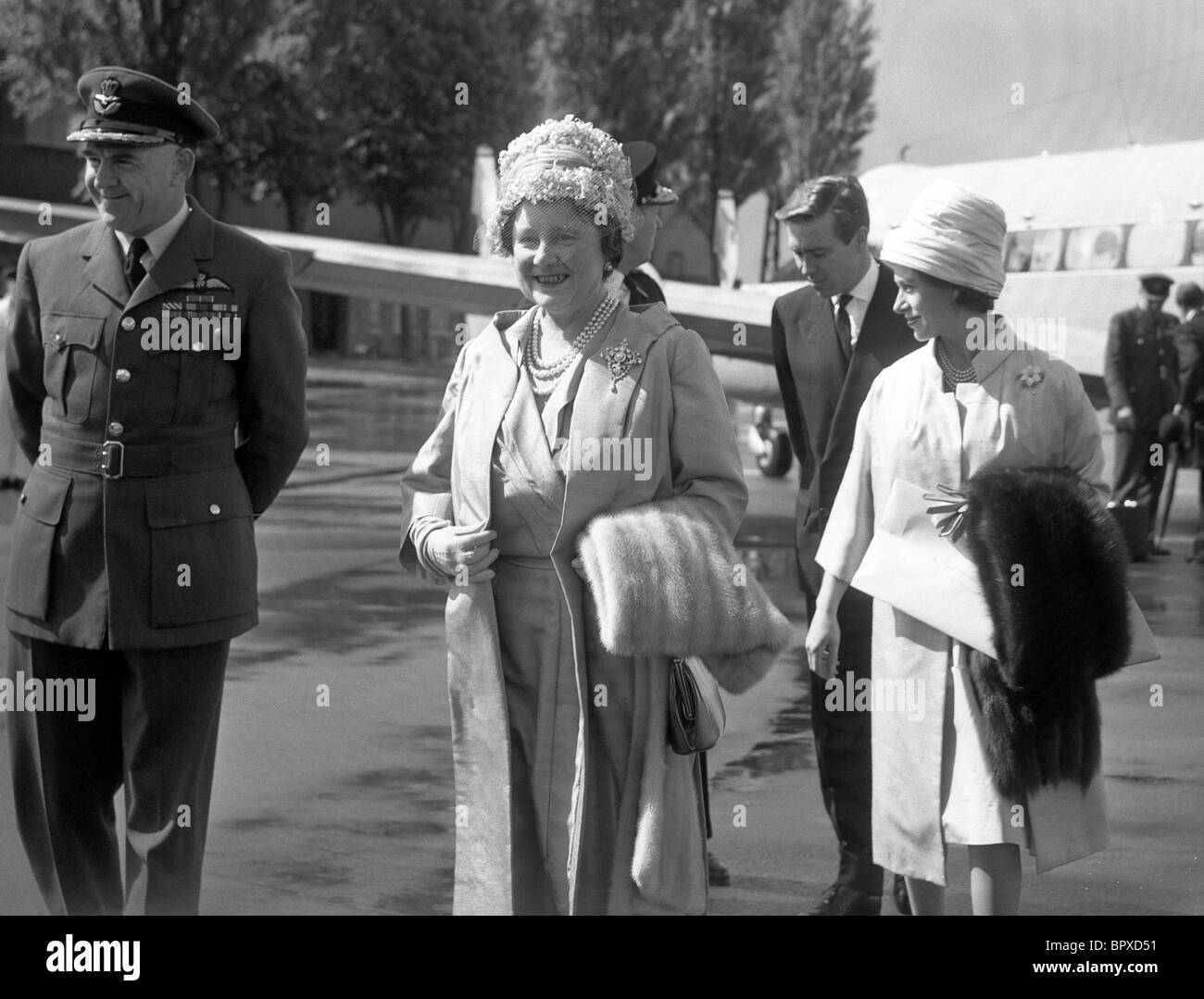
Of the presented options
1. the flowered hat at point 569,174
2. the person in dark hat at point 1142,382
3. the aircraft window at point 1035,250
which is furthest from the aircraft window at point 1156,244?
the flowered hat at point 569,174

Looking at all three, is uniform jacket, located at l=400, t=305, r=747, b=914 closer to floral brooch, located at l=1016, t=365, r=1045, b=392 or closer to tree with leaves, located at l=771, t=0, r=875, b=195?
floral brooch, located at l=1016, t=365, r=1045, b=392

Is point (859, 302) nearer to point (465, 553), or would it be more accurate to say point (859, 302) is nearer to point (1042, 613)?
point (1042, 613)

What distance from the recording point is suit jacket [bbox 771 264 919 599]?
17.4 feet

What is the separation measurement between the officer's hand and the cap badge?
1.28m

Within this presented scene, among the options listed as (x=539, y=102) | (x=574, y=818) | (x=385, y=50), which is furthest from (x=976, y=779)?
(x=539, y=102)

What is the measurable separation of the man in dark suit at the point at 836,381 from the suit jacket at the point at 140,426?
179 cm

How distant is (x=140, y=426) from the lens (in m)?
4.07

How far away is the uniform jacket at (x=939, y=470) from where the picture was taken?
416 centimetres

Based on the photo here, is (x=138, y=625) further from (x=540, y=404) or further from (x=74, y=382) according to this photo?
(x=540, y=404)

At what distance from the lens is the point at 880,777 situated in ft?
14.1

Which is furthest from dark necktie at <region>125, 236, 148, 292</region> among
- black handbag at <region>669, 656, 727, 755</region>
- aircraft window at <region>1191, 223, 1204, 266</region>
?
aircraft window at <region>1191, 223, 1204, 266</region>

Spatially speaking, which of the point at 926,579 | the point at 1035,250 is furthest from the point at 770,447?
the point at 926,579

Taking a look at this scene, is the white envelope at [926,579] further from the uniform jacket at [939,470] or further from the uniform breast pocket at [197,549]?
the uniform breast pocket at [197,549]

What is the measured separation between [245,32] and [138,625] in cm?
3798
